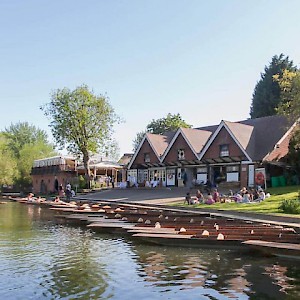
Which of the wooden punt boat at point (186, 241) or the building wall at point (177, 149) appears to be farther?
the building wall at point (177, 149)

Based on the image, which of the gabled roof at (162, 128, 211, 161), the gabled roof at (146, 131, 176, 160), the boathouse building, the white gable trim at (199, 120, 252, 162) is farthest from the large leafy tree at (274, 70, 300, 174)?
the gabled roof at (146, 131, 176, 160)

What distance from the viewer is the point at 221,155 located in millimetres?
43531

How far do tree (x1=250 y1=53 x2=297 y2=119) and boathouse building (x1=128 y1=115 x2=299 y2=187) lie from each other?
18074 millimetres

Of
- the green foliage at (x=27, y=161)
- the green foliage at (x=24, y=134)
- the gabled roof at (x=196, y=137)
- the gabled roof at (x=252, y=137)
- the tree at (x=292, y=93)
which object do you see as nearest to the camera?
the tree at (x=292, y=93)

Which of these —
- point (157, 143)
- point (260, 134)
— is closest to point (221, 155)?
point (260, 134)

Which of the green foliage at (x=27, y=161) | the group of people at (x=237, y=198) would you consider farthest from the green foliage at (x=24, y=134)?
the group of people at (x=237, y=198)

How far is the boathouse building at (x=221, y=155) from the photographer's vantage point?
41.1m

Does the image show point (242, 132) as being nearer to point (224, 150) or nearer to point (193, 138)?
point (224, 150)

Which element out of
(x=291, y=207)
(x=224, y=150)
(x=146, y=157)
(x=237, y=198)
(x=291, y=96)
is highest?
(x=291, y=96)

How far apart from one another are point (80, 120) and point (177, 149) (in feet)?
53.5

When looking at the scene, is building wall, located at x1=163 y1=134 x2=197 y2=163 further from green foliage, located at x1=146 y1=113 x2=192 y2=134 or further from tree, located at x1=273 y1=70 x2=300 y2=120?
green foliage, located at x1=146 y1=113 x2=192 y2=134

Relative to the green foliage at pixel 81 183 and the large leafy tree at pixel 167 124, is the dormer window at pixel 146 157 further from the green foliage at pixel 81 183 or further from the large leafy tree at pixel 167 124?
the large leafy tree at pixel 167 124

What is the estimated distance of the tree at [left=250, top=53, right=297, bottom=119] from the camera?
6756cm

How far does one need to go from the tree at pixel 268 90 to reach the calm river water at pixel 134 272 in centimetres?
5404
